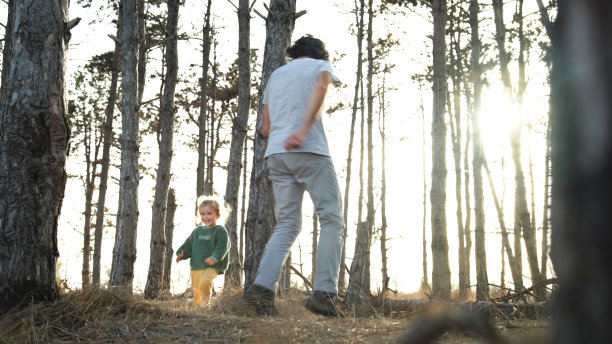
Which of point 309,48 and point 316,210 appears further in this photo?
point 309,48

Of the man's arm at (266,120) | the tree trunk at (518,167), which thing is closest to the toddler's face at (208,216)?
the man's arm at (266,120)

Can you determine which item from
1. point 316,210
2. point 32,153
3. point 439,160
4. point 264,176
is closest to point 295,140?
point 316,210

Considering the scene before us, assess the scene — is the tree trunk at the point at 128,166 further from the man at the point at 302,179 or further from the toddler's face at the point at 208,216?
the man at the point at 302,179

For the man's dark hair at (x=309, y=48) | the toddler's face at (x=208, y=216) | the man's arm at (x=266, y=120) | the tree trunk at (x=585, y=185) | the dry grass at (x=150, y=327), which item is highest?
the man's dark hair at (x=309, y=48)

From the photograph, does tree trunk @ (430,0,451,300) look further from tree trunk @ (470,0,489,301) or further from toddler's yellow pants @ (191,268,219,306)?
toddler's yellow pants @ (191,268,219,306)

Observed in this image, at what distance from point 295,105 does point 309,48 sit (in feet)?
1.71

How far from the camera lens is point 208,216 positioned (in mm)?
6918

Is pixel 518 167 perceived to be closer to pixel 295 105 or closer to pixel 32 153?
pixel 295 105

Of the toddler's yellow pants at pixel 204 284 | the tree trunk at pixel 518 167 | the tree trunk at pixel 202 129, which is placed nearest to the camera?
the toddler's yellow pants at pixel 204 284

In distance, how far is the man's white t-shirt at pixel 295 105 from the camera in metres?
3.83

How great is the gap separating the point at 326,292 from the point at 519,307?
63.9 inches

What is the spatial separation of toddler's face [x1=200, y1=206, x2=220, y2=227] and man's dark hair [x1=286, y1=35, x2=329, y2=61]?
325 cm

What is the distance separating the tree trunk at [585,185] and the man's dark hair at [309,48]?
331 centimetres

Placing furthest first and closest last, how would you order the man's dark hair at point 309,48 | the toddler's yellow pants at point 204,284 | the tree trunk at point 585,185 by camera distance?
the toddler's yellow pants at point 204,284
the man's dark hair at point 309,48
the tree trunk at point 585,185
